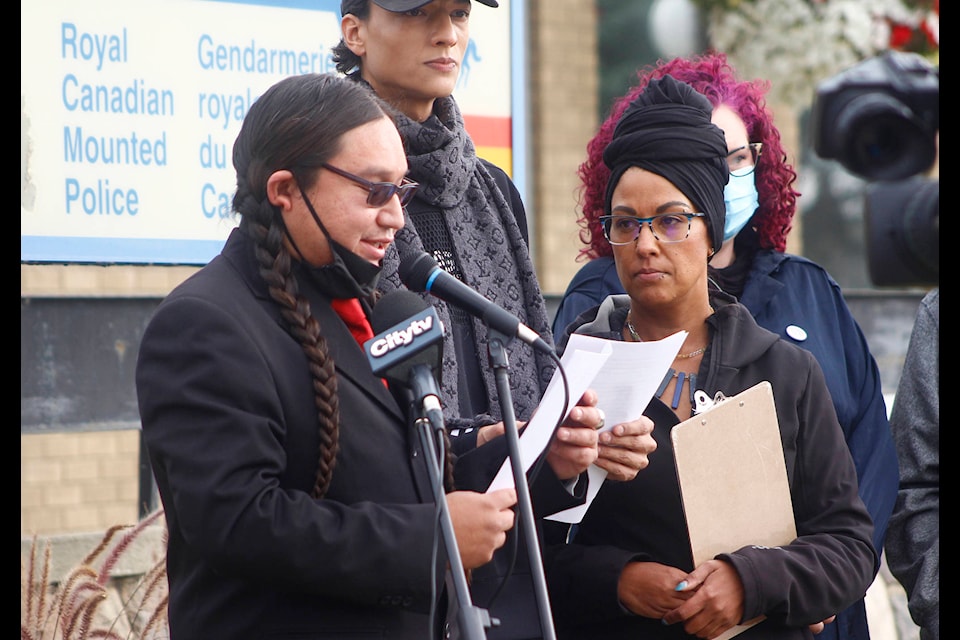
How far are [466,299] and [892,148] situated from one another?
857 millimetres

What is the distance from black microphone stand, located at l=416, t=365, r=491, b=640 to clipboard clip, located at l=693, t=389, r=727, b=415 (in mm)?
859

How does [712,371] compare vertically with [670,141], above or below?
below

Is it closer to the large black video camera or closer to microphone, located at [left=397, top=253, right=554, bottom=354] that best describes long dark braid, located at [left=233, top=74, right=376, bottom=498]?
microphone, located at [left=397, top=253, right=554, bottom=354]

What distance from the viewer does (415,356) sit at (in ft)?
7.80

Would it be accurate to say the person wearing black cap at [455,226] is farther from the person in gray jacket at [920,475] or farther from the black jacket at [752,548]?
the person in gray jacket at [920,475]

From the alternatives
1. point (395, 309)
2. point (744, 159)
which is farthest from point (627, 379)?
point (744, 159)

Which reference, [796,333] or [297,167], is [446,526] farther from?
[796,333]

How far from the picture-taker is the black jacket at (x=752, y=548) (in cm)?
295

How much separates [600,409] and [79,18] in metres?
2.34

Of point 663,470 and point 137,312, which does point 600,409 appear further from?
point 137,312

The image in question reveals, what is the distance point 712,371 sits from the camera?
3.12 meters

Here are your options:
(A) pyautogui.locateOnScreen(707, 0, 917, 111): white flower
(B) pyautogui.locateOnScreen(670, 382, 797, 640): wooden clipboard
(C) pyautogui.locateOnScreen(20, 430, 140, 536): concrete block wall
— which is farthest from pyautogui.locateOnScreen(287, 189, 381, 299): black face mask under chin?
(A) pyautogui.locateOnScreen(707, 0, 917, 111): white flower

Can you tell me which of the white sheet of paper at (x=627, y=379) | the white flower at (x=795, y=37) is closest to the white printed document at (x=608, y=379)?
the white sheet of paper at (x=627, y=379)

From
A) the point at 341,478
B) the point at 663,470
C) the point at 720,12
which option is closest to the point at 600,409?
the point at 663,470
